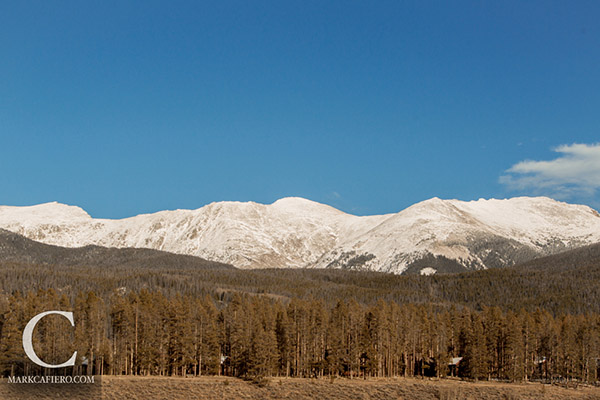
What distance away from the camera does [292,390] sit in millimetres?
111750

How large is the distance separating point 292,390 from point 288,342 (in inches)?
584

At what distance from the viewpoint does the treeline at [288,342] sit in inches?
4643

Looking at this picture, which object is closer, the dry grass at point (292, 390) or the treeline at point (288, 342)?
the dry grass at point (292, 390)

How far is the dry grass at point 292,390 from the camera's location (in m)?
98.9

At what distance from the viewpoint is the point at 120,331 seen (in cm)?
12144

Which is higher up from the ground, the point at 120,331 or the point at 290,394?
the point at 120,331

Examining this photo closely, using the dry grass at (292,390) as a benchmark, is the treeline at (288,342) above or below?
above

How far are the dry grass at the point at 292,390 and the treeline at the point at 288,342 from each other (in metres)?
5.81

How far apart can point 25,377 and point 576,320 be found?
363 feet

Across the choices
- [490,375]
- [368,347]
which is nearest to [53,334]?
[368,347]

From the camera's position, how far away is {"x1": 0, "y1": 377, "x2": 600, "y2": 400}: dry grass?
98875 millimetres

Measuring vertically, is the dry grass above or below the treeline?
below

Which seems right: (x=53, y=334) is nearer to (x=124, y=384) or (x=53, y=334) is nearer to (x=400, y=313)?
(x=124, y=384)

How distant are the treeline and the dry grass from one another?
5805 millimetres
